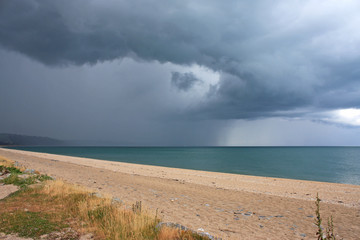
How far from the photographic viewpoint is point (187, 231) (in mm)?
6223

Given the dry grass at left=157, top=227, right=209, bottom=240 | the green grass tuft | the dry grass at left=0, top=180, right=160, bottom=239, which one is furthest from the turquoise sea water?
the green grass tuft

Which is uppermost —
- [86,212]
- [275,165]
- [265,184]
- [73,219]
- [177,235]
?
[177,235]

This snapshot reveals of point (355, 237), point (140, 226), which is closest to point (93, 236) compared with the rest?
point (140, 226)

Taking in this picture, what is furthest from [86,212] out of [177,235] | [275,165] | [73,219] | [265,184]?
[275,165]

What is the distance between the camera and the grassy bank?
641 centimetres

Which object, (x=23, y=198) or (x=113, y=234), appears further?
(x=23, y=198)

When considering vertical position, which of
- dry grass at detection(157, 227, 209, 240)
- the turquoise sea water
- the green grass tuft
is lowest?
the turquoise sea water

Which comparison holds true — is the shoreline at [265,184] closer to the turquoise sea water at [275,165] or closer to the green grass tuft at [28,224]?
the turquoise sea water at [275,165]

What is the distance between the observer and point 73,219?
7.88 metres

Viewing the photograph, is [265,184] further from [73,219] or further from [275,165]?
[275,165]

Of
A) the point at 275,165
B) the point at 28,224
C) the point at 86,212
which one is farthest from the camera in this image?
the point at 275,165

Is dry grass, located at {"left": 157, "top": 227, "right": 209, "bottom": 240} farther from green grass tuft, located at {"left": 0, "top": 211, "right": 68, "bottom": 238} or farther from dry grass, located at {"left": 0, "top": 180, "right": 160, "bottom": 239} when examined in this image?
green grass tuft, located at {"left": 0, "top": 211, "right": 68, "bottom": 238}

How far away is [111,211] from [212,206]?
659 centimetres

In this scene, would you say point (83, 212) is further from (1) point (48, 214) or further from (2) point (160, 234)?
(2) point (160, 234)
